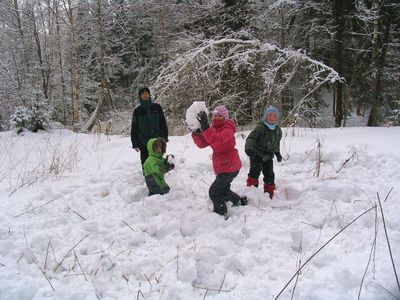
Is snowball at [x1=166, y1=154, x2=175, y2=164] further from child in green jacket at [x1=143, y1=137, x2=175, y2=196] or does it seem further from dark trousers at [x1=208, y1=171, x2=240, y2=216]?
dark trousers at [x1=208, y1=171, x2=240, y2=216]

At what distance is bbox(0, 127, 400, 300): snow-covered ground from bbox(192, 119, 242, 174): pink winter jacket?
56 cm

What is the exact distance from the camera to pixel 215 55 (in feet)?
37.0

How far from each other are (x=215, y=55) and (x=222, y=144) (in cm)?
787

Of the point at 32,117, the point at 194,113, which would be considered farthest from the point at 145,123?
the point at 32,117

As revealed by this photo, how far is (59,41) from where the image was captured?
20.7m

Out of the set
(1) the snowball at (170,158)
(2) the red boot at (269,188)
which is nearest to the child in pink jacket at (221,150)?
(2) the red boot at (269,188)

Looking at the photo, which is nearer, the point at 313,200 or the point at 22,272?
the point at 22,272

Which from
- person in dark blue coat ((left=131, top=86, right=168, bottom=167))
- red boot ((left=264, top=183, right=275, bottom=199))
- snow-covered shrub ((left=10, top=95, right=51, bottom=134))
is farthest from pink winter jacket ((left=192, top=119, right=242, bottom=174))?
snow-covered shrub ((left=10, top=95, right=51, bottom=134))

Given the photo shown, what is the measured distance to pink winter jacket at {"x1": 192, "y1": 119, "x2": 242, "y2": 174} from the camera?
157 inches

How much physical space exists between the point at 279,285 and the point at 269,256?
43 cm

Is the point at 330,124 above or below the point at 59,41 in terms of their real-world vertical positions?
below

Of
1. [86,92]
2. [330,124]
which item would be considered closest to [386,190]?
[330,124]

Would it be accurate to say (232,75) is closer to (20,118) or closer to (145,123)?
(20,118)

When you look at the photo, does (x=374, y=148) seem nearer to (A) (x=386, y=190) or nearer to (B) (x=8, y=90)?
(A) (x=386, y=190)
